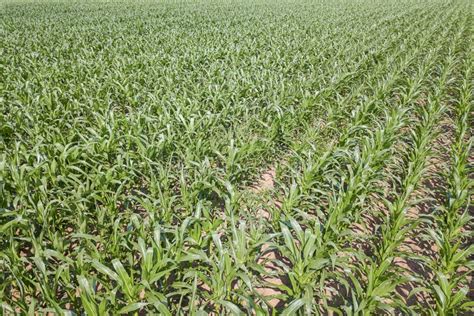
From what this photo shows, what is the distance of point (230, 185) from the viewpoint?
3111 millimetres

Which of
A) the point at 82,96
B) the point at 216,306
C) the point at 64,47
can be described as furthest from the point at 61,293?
the point at 64,47

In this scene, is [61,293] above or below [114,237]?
below

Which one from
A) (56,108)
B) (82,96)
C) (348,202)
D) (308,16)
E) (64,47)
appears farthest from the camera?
(308,16)

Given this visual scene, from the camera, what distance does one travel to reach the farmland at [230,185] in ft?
7.80

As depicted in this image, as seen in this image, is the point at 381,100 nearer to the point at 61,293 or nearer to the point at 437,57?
the point at 437,57

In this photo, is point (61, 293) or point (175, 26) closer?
point (61, 293)

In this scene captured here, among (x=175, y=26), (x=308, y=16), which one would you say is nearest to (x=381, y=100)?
(x=175, y=26)

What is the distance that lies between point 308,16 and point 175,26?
8.45m

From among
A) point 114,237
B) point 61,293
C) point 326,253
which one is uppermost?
point 114,237

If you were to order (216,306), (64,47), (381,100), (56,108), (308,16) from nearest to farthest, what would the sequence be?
(216,306) → (56,108) → (381,100) → (64,47) → (308,16)

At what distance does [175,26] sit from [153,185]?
13.7 meters

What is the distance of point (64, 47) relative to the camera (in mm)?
9953

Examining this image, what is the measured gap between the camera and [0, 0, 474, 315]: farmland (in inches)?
93.6

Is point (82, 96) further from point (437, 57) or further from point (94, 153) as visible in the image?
point (437, 57)
